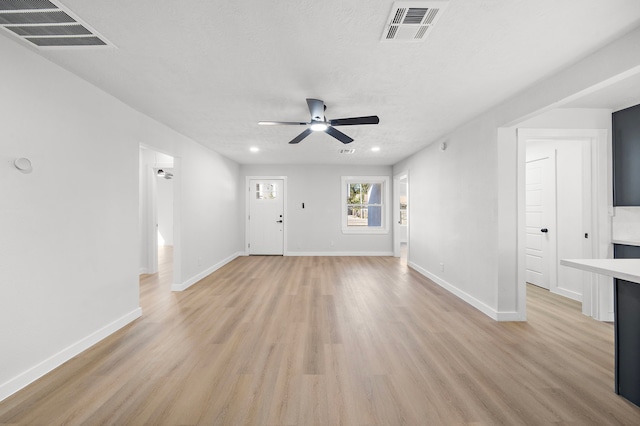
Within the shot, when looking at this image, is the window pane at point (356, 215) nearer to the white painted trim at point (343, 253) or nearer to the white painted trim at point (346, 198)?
the white painted trim at point (346, 198)

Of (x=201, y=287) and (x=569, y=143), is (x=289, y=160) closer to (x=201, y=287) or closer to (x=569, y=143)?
(x=201, y=287)

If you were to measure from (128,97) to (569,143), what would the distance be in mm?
5650

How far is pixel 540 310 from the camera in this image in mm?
3236

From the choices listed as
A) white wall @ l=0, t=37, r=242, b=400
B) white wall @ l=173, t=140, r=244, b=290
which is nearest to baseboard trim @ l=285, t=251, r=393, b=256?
white wall @ l=173, t=140, r=244, b=290

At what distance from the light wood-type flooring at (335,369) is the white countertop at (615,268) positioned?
0.88 meters

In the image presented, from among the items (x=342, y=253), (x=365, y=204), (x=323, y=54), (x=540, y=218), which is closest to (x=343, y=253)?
(x=342, y=253)

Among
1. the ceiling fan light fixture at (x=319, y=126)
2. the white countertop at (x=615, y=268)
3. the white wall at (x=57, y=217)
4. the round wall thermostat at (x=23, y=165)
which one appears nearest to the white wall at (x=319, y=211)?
the ceiling fan light fixture at (x=319, y=126)

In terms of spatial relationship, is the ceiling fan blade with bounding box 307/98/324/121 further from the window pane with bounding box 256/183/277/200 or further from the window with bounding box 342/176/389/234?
the window pane with bounding box 256/183/277/200

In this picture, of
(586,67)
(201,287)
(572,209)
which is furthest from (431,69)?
(201,287)

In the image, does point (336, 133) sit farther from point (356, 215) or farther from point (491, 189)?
point (356, 215)

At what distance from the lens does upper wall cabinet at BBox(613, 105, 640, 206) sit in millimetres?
2779

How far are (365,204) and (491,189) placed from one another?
167 inches

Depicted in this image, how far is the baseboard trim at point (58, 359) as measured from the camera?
5.78 ft

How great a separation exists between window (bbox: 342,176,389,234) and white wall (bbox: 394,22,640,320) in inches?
99.4
